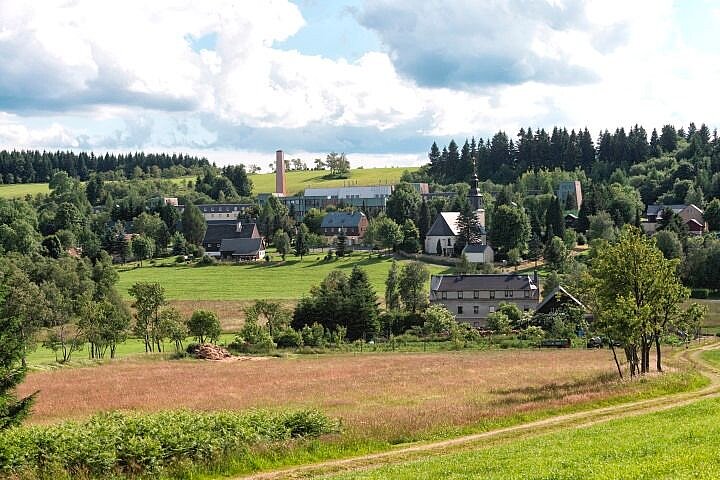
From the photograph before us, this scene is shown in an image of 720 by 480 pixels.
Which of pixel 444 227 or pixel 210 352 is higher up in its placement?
pixel 444 227

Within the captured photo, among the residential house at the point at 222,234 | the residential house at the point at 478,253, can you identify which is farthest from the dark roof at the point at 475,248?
the residential house at the point at 222,234

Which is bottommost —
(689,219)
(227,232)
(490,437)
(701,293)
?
(701,293)

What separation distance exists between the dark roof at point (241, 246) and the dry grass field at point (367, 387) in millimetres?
72685

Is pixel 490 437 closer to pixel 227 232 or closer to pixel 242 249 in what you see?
pixel 242 249

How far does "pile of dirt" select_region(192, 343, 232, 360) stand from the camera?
55.6 m

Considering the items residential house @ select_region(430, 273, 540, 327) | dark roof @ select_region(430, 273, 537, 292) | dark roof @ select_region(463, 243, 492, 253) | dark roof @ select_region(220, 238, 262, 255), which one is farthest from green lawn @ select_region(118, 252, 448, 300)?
residential house @ select_region(430, 273, 540, 327)

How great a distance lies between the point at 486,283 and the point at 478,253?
1211 inches

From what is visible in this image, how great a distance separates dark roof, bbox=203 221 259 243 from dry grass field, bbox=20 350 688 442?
84144mm

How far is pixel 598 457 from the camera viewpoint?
53.8 feet

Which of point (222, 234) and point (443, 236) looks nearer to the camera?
point (443, 236)

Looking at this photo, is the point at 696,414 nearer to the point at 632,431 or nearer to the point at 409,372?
the point at 632,431

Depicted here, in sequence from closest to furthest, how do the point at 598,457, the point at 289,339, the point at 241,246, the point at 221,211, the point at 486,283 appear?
1. the point at 598,457
2. the point at 289,339
3. the point at 486,283
4. the point at 241,246
5. the point at 221,211

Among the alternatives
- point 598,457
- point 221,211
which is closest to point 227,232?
point 221,211

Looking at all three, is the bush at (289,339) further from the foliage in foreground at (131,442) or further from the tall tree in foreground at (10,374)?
the tall tree in foreground at (10,374)
